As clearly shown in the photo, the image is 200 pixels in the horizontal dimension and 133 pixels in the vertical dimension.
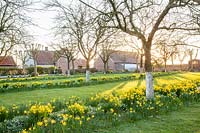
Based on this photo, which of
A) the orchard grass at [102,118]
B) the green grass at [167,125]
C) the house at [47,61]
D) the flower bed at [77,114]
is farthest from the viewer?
the house at [47,61]

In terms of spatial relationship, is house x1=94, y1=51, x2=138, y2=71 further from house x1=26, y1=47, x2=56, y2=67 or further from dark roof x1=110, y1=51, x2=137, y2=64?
house x1=26, y1=47, x2=56, y2=67

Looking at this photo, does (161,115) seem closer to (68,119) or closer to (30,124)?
(68,119)

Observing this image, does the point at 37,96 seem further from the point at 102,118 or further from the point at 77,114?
the point at 102,118

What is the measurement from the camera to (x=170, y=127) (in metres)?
8.46

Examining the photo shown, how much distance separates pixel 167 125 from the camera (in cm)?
872

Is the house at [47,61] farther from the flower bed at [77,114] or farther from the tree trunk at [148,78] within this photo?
the flower bed at [77,114]

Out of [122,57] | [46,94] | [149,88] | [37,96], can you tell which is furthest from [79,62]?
[149,88]

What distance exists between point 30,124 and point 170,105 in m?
5.57

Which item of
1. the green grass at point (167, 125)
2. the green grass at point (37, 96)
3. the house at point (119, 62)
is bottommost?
the green grass at point (167, 125)

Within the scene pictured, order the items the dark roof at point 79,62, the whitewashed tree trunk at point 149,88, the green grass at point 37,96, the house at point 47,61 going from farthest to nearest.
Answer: the dark roof at point 79,62
the house at point 47,61
the green grass at point 37,96
the whitewashed tree trunk at point 149,88

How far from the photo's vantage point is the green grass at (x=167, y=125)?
805 cm

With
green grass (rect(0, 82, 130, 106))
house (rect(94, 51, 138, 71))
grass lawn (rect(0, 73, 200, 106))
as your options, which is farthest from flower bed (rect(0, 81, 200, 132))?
house (rect(94, 51, 138, 71))

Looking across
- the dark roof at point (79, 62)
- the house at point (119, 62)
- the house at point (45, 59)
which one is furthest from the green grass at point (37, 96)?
the dark roof at point (79, 62)

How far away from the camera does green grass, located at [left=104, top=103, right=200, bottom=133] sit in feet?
26.4
